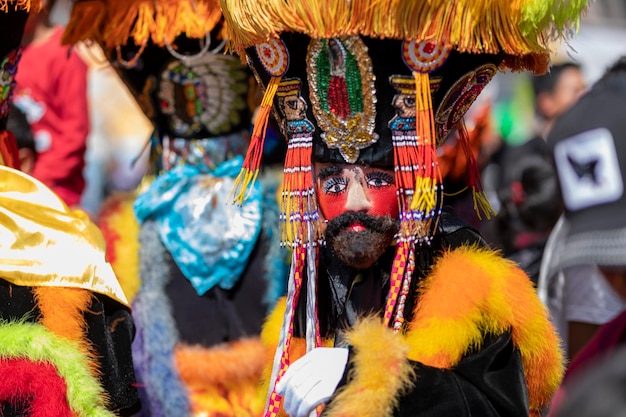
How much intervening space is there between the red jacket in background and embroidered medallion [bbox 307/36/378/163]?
2157 millimetres

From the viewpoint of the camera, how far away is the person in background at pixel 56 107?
418cm

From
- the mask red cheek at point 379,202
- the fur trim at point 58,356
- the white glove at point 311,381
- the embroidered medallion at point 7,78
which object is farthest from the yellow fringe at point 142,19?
the white glove at point 311,381

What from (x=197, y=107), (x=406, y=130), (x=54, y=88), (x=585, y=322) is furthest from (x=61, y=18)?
(x=406, y=130)

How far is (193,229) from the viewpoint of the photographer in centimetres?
323

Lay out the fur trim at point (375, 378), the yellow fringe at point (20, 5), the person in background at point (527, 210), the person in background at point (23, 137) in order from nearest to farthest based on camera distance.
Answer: the fur trim at point (375, 378), the yellow fringe at point (20, 5), the person in background at point (23, 137), the person in background at point (527, 210)

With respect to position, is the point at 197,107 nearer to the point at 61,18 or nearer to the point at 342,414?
the point at 342,414

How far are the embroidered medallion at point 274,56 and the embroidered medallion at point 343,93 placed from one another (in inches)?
2.4

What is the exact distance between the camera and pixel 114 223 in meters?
3.35

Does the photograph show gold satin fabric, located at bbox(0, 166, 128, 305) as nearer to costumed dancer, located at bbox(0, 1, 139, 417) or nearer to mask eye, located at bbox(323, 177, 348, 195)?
costumed dancer, located at bbox(0, 1, 139, 417)

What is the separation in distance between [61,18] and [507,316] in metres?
4.24

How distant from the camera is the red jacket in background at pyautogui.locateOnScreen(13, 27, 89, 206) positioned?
418 centimetres

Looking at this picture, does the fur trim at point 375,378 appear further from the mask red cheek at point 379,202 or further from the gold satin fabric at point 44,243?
the gold satin fabric at point 44,243

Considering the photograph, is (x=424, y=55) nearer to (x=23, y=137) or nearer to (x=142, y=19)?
(x=142, y=19)

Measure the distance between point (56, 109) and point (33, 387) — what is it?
7.65ft
